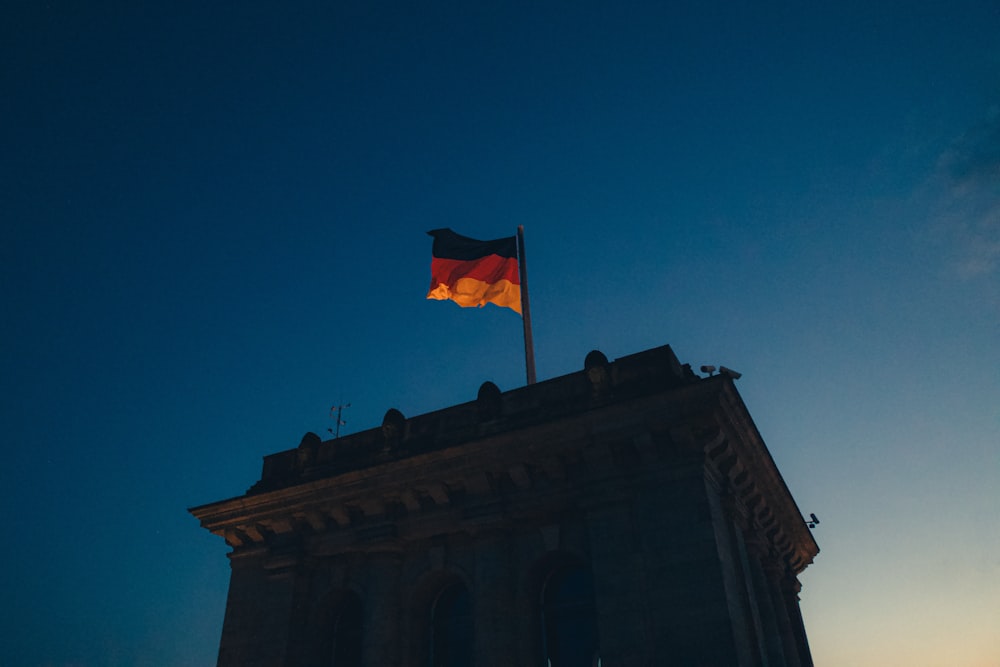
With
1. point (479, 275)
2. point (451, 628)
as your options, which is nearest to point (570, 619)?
point (451, 628)

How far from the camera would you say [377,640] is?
18.8m

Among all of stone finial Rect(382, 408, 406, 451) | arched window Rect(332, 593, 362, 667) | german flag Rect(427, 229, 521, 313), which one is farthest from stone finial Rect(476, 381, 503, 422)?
arched window Rect(332, 593, 362, 667)

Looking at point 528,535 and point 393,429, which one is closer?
point 528,535

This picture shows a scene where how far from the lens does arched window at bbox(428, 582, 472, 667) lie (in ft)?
61.7

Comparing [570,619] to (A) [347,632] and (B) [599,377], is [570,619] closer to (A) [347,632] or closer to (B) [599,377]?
(B) [599,377]

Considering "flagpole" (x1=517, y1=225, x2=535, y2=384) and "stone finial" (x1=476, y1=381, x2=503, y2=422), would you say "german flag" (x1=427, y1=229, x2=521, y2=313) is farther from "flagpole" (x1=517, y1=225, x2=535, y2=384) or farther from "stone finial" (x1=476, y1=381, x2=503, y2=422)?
"stone finial" (x1=476, y1=381, x2=503, y2=422)

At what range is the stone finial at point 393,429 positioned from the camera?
826 inches

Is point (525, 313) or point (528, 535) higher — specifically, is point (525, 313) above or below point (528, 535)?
above

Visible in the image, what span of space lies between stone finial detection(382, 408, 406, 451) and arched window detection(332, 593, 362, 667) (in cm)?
458

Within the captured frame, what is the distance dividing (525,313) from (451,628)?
10.0 metres

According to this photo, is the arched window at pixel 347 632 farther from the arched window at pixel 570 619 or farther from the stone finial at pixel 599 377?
the stone finial at pixel 599 377

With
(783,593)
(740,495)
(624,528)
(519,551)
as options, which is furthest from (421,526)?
(783,593)

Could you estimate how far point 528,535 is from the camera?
1819 centimetres

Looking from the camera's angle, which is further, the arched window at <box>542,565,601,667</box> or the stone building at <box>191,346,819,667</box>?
the arched window at <box>542,565,601,667</box>
